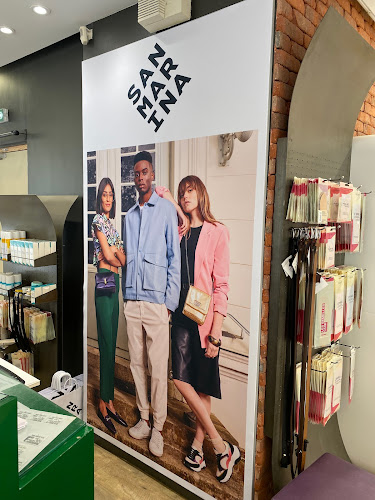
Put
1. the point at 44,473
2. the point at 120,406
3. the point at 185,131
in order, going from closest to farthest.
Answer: the point at 44,473 → the point at 185,131 → the point at 120,406

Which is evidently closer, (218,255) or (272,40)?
(272,40)

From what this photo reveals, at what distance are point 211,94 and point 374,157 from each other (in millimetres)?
1167

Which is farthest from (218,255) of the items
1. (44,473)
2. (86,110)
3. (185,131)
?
(86,110)

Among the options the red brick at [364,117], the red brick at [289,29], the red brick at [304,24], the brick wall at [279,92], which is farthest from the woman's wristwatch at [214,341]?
the red brick at [364,117]

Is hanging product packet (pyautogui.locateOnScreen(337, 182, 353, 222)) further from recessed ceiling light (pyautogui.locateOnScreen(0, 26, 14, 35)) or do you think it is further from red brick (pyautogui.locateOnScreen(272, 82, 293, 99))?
recessed ceiling light (pyautogui.locateOnScreen(0, 26, 14, 35))

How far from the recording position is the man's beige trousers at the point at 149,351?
265 centimetres

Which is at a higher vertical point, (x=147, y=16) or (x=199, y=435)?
(x=147, y=16)

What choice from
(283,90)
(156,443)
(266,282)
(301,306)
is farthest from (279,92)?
(156,443)

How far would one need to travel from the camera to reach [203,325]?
2420mm

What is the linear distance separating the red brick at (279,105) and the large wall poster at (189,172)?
0.16ft

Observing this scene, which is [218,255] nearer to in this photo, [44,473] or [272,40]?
[272,40]

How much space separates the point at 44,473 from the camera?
125 centimetres

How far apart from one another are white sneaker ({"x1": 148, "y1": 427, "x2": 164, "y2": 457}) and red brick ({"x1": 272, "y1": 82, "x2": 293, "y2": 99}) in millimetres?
2276

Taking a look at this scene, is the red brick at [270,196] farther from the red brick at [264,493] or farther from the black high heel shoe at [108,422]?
the black high heel shoe at [108,422]
